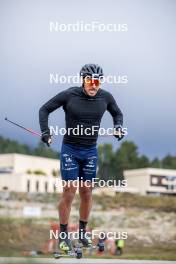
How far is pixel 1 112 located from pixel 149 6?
8.58ft

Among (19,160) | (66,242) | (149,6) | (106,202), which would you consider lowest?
(66,242)

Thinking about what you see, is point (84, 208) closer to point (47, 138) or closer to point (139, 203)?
point (47, 138)

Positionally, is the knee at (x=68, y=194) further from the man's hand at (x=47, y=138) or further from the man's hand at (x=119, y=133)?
the man's hand at (x=119, y=133)

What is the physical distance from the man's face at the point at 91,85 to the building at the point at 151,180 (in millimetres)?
36345

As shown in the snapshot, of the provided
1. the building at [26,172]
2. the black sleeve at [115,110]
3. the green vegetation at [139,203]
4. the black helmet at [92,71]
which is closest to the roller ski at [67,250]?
the black sleeve at [115,110]

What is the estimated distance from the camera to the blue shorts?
5.07m

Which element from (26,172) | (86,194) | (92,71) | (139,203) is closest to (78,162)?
(86,194)

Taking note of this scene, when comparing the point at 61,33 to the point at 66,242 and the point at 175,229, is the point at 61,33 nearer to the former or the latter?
the point at 66,242

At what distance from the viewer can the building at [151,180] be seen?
4219 cm

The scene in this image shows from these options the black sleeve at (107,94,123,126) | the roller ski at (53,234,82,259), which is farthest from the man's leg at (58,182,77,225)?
the black sleeve at (107,94,123,126)

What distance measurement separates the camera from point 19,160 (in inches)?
1795

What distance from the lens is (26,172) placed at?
4459 cm

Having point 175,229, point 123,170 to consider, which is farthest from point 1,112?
point 123,170

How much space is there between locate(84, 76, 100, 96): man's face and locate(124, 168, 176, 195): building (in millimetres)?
36345
